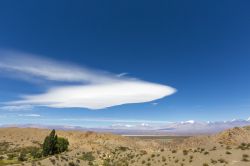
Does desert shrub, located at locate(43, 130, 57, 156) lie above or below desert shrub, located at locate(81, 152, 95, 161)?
above

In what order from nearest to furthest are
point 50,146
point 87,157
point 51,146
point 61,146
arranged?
point 87,157 → point 50,146 → point 51,146 → point 61,146

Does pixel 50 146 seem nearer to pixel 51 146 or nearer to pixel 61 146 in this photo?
pixel 51 146

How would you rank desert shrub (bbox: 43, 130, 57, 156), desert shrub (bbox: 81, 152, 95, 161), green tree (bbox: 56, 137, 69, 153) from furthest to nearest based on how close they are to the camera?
green tree (bbox: 56, 137, 69, 153), desert shrub (bbox: 43, 130, 57, 156), desert shrub (bbox: 81, 152, 95, 161)

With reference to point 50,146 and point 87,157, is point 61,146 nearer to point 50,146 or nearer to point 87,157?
point 50,146

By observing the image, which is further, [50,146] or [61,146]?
[61,146]

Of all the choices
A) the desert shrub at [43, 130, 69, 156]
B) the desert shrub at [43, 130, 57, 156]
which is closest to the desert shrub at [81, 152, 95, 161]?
the desert shrub at [43, 130, 69, 156]

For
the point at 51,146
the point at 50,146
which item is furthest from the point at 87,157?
the point at 50,146

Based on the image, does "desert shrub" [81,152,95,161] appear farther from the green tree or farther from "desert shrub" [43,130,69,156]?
"desert shrub" [43,130,69,156]

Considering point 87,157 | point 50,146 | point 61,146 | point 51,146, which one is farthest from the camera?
point 61,146

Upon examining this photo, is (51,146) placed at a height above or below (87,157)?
above

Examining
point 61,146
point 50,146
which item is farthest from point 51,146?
point 61,146

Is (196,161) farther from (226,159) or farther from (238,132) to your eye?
(238,132)

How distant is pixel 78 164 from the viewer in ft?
157

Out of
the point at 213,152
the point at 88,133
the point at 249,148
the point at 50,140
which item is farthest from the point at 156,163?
the point at 88,133
